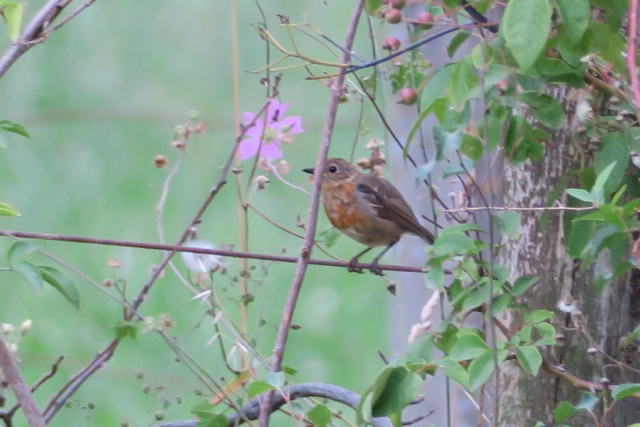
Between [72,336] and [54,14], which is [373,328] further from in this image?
[54,14]

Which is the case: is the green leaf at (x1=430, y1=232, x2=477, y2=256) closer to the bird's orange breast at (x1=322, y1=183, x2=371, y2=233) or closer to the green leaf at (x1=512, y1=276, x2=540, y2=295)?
the green leaf at (x1=512, y1=276, x2=540, y2=295)

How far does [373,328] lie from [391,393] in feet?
11.1

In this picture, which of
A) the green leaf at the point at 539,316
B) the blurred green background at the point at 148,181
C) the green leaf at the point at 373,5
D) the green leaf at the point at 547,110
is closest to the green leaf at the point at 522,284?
the green leaf at the point at 539,316

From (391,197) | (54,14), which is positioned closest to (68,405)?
(54,14)

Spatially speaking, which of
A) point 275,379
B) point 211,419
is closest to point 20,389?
point 211,419

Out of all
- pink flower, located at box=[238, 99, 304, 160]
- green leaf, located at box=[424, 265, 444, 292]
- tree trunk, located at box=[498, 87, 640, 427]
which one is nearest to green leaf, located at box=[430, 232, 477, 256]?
green leaf, located at box=[424, 265, 444, 292]

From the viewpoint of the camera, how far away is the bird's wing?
278 cm

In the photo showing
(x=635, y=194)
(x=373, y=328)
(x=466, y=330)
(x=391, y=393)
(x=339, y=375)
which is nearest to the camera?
(x=391, y=393)

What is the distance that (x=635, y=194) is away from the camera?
4.61 feet

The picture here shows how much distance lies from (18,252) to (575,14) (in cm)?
90

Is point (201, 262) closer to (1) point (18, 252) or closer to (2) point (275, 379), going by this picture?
(1) point (18, 252)

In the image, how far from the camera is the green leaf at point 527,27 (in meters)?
0.97

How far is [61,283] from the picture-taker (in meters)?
1.33

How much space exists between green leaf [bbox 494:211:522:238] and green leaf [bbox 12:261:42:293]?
743 millimetres
